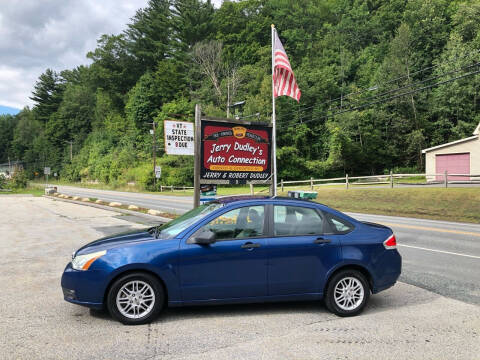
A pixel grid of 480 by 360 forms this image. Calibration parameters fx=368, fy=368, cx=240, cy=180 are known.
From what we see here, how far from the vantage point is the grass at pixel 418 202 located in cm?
1775

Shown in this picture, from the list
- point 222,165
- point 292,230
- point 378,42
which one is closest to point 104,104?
point 378,42

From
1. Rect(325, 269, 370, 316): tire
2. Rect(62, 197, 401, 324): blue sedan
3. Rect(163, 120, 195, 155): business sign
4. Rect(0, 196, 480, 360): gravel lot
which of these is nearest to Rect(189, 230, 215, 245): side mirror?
Rect(62, 197, 401, 324): blue sedan

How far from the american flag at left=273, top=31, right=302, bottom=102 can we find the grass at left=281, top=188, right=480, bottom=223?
31.4 feet

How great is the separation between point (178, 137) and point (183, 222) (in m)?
8.38

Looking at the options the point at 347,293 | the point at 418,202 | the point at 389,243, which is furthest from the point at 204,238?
the point at 418,202

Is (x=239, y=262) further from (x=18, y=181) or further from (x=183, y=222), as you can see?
(x=18, y=181)

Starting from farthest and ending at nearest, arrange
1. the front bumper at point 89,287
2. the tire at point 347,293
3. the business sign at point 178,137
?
the business sign at point 178,137 → the tire at point 347,293 → the front bumper at point 89,287

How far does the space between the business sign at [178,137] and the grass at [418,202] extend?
1115 centimetres

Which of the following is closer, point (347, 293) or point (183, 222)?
point (347, 293)

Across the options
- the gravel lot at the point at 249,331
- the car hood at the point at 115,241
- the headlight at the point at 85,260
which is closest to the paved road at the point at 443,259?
the gravel lot at the point at 249,331

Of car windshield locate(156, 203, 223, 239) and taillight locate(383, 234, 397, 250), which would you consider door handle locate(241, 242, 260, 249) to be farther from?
taillight locate(383, 234, 397, 250)

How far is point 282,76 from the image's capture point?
12.9 m

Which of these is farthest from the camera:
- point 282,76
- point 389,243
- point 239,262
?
point 282,76

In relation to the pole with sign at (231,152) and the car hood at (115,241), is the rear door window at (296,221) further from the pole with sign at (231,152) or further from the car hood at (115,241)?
the pole with sign at (231,152)
